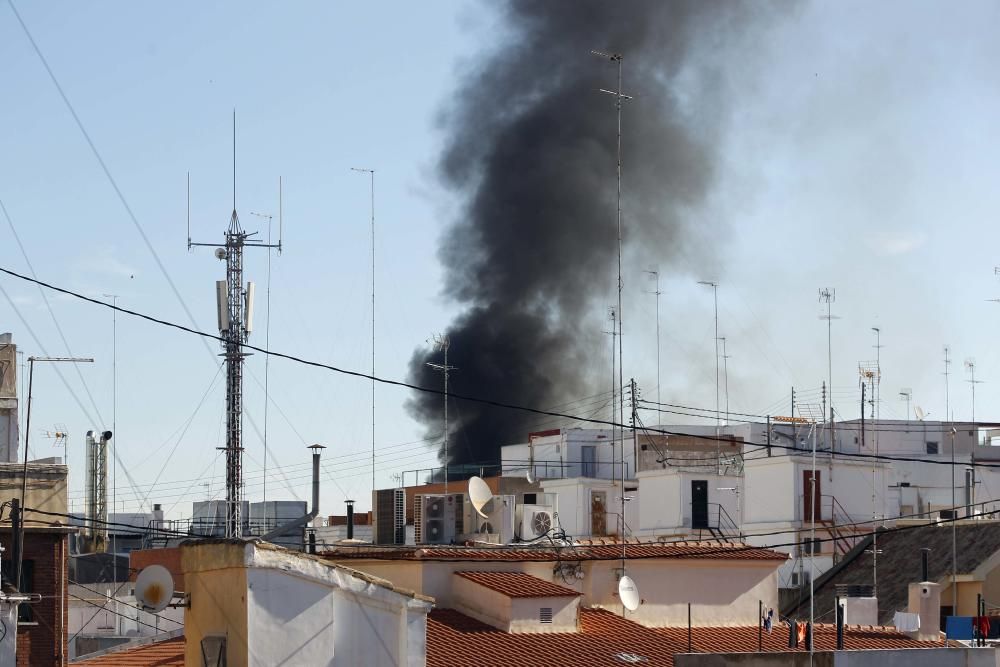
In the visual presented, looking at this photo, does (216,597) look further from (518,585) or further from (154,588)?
(518,585)

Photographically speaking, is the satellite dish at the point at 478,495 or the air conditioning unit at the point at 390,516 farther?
the air conditioning unit at the point at 390,516

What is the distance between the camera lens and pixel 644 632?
2927 cm

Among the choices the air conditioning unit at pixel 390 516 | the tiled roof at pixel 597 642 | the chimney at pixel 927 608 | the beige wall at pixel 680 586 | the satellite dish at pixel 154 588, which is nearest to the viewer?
the satellite dish at pixel 154 588

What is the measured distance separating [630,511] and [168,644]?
31.9 m

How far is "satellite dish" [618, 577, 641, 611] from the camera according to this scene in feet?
96.3

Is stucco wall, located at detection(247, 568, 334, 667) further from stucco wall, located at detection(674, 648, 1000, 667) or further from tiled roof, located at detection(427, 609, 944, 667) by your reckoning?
stucco wall, located at detection(674, 648, 1000, 667)

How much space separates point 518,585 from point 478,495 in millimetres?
4016

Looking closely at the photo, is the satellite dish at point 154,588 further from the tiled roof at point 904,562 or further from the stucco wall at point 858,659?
the tiled roof at point 904,562

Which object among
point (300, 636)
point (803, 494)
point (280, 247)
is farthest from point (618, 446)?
point (300, 636)

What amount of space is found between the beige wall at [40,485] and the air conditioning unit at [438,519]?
24.9ft

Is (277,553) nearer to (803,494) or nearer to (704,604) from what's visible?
(704,604)

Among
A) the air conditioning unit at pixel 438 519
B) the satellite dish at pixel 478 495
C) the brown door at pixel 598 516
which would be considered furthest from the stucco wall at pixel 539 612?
the brown door at pixel 598 516

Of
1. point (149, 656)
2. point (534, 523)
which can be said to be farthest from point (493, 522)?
point (149, 656)

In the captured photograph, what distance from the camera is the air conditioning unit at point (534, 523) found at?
32.3 m
